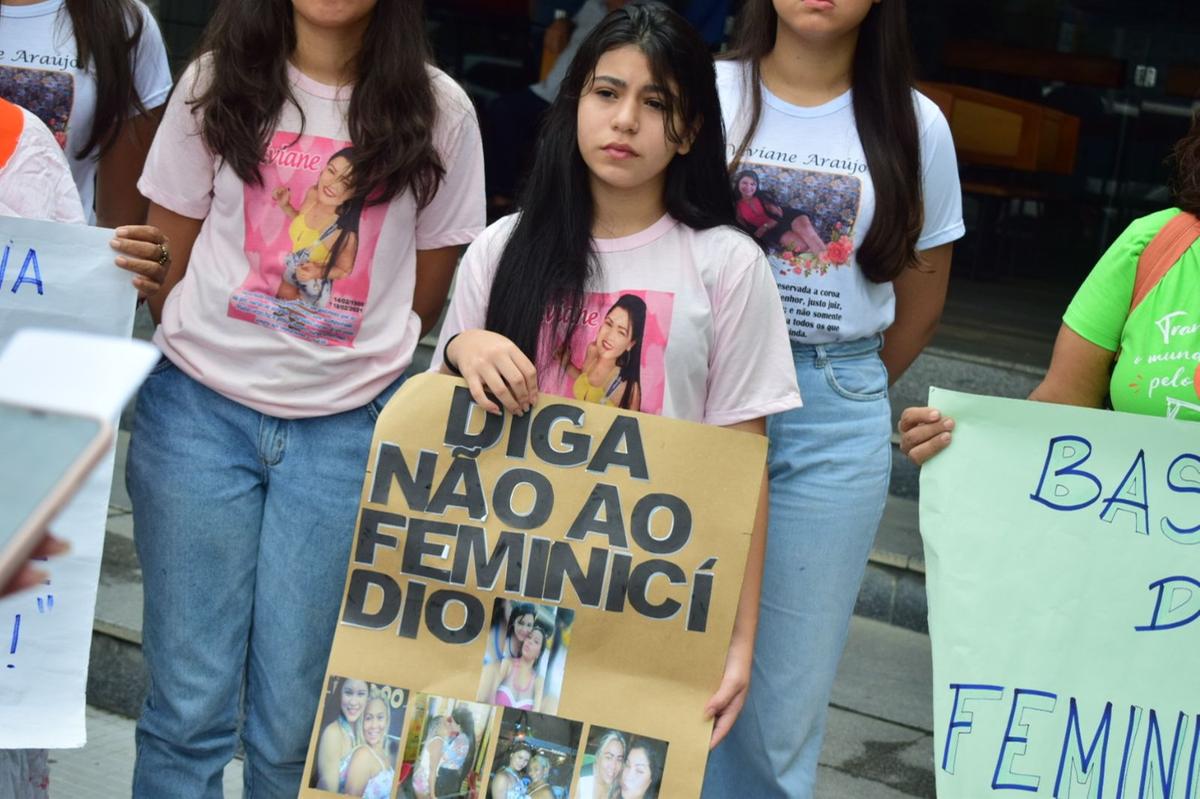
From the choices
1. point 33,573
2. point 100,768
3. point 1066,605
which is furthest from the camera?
point 100,768

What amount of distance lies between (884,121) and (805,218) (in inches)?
8.7

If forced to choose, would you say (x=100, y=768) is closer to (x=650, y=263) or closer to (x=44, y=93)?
(x=44, y=93)

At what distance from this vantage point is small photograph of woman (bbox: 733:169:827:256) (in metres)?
2.69

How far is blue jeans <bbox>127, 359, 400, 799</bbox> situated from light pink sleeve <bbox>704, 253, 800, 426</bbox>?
2.05 feet

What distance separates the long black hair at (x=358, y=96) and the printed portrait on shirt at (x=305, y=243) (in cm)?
3

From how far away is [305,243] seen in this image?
2.66 m

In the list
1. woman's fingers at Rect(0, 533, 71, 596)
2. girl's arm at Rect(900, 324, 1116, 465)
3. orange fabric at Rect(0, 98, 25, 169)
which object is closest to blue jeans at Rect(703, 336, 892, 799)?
girl's arm at Rect(900, 324, 1116, 465)

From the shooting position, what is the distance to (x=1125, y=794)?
2.47 metres

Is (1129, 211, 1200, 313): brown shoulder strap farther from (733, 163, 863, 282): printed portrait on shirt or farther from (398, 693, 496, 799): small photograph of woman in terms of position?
(398, 693, 496, 799): small photograph of woman

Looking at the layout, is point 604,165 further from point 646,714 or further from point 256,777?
point 256,777

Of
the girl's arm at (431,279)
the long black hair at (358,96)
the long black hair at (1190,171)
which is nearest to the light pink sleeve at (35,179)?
the long black hair at (358,96)

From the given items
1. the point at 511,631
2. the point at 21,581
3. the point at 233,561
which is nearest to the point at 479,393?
the point at 511,631

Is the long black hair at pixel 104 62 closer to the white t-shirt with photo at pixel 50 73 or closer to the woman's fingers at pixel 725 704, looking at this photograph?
the white t-shirt with photo at pixel 50 73

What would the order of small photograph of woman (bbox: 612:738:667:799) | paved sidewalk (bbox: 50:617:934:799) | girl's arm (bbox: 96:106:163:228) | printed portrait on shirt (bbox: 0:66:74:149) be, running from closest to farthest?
small photograph of woman (bbox: 612:738:667:799) → printed portrait on shirt (bbox: 0:66:74:149) → girl's arm (bbox: 96:106:163:228) → paved sidewalk (bbox: 50:617:934:799)
